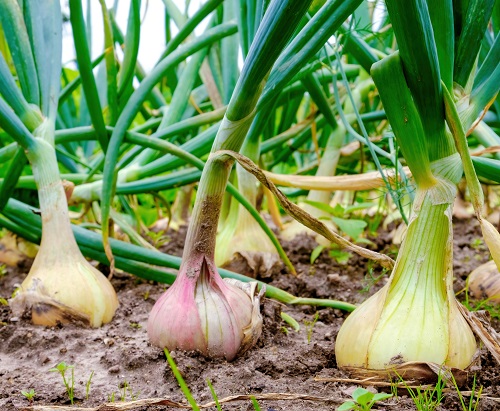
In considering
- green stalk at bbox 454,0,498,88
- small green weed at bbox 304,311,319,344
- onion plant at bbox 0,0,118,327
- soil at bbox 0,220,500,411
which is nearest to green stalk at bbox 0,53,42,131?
onion plant at bbox 0,0,118,327

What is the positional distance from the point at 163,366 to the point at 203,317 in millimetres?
85

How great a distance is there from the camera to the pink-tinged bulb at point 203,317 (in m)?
0.84

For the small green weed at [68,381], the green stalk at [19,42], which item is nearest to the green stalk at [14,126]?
the green stalk at [19,42]

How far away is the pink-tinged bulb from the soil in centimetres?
2

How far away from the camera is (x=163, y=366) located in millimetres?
833

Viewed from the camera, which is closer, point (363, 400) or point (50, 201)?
point (363, 400)

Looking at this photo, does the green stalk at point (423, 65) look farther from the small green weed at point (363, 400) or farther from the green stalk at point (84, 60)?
the green stalk at point (84, 60)

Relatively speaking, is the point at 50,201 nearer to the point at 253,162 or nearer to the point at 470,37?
the point at 253,162

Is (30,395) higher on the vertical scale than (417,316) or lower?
lower

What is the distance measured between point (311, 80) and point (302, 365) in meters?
0.70

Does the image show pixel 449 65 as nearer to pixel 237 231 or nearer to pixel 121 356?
pixel 121 356

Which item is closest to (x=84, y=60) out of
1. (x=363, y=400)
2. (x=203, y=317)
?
(x=203, y=317)

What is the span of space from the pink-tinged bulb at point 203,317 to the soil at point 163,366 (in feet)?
0.06

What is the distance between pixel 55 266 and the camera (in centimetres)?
106
